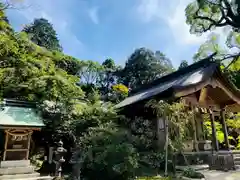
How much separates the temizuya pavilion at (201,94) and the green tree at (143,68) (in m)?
20.3

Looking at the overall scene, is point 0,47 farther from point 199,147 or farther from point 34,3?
point 199,147

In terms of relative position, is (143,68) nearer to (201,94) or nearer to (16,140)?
(201,94)

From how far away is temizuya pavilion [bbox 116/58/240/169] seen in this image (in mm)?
10177

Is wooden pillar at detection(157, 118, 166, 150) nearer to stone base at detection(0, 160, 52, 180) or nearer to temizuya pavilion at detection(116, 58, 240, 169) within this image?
temizuya pavilion at detection(116, 58, 240, 169)

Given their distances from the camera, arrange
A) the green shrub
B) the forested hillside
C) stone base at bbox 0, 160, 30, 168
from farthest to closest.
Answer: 1. stone base at bbox 0, 160, 30, 168
2. the forested hillside
3. the green shrub

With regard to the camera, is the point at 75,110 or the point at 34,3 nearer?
the point at 34,3

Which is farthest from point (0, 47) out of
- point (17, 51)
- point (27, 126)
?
point (27, 126)

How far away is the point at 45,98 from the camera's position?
1158 centimetres

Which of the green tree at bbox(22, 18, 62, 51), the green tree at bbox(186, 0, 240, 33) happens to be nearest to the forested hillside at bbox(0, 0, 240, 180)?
the green tree at bbox(186, 0, 240, 33)

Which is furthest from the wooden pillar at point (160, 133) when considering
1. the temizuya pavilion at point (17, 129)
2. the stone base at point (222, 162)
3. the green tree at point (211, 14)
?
the green tree at point (211, 14)

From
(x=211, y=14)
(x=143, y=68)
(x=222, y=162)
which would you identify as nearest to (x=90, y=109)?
(x=222, y=162)

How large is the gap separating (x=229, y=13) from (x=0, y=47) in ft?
53.1

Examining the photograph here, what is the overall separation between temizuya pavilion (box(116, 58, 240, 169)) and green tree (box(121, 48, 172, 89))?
2026 centimetres

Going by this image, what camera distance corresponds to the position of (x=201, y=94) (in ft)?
40.3
